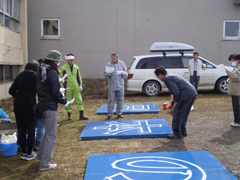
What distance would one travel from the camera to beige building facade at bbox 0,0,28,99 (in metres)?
11.7

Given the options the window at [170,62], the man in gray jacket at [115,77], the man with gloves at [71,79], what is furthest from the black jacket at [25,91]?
the window at [170,62]

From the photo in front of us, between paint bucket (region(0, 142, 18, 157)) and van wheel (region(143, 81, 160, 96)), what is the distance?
7.77m

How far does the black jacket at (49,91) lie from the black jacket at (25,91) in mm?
570

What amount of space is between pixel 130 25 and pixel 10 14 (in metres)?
6.72

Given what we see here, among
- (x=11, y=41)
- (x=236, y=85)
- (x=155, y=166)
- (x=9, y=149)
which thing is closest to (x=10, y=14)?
(x=11, y=41)

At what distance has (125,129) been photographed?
6.25 m

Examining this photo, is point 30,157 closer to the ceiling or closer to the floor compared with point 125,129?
closer to the floor

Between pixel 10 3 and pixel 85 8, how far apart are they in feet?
14.4

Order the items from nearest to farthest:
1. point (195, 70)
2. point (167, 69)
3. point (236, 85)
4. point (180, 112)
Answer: point (180, 112), point (236, 85), point (195, 70), point (167, 69)

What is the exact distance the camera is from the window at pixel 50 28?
15.8 m

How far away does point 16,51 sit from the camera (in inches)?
518

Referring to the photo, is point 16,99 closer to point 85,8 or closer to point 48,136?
point 48,136

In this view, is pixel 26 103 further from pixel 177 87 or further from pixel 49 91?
pixel 177 87

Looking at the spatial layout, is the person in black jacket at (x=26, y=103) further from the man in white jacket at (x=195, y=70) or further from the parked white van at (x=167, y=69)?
the parked white van at (x=167, y=69)
